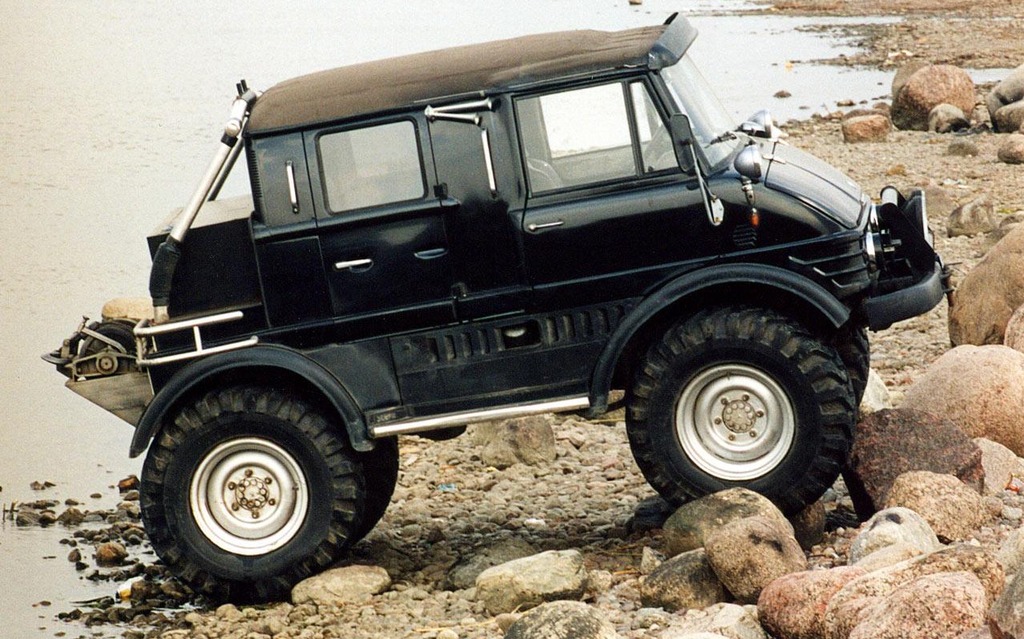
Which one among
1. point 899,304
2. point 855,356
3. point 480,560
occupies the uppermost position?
point 899,304

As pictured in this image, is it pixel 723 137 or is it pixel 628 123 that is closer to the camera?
pixel 628 123

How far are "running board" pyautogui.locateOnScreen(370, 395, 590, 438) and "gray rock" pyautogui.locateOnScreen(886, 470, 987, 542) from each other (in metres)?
1.77

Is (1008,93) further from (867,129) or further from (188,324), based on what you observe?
(188,324)

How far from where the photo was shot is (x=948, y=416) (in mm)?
9961

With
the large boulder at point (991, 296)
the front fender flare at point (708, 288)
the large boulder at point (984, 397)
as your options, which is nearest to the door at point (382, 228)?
the front fender flare at point (708, 288)

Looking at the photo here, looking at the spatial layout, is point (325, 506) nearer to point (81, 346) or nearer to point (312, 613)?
point (312, 613)

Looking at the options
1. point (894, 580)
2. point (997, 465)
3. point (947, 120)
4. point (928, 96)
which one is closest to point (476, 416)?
point (894, 580)

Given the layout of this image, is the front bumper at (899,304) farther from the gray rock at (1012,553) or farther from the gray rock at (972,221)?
the gray rock at (972,221)

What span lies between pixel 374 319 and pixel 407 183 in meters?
0.78

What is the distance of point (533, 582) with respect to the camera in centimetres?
834

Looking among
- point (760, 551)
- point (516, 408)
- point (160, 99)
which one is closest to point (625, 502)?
point (516, 408)

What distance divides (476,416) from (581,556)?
0.96 m

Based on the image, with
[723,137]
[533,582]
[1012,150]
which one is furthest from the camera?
[1012,150]

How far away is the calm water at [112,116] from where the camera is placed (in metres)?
14.2
